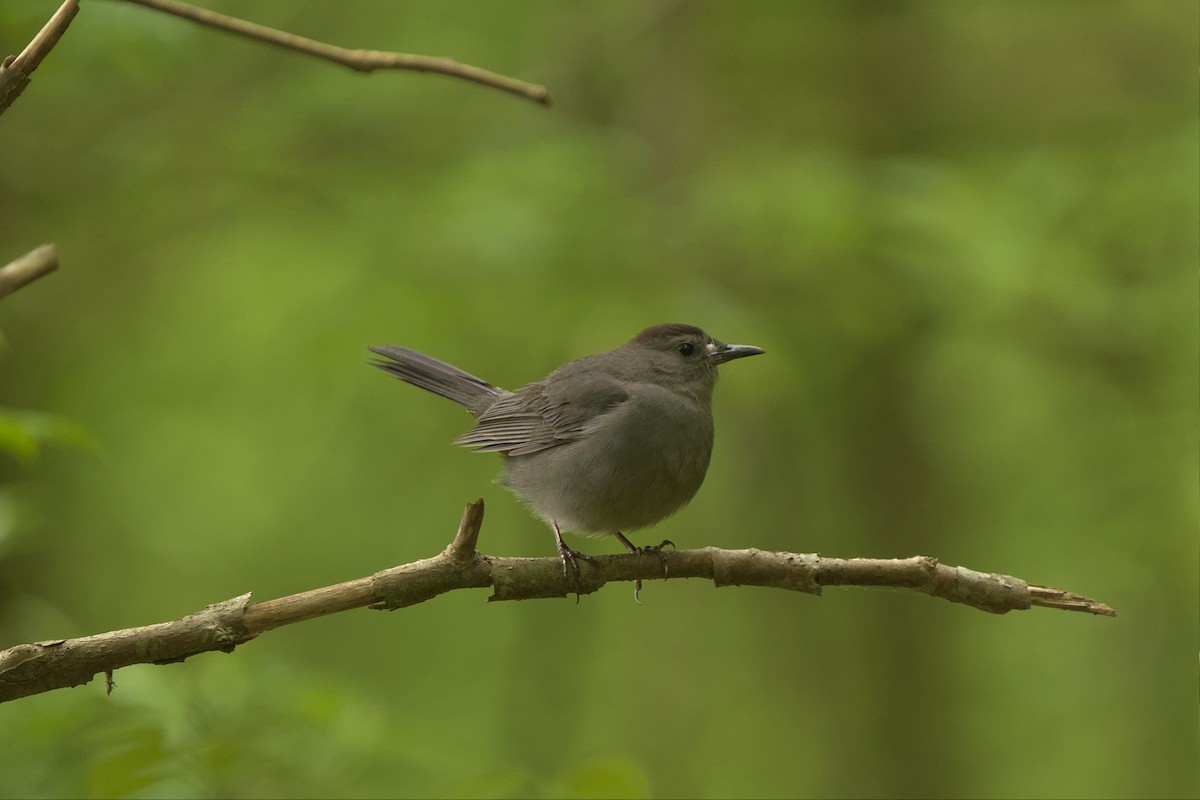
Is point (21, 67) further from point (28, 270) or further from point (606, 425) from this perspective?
point (606, 425)

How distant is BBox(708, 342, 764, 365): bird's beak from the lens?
5299 millimetres

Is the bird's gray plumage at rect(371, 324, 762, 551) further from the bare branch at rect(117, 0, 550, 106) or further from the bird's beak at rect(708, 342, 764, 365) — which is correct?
the bare branch at rect(117, 0, 550, 106)

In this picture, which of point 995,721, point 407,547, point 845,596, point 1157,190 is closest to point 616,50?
point 1157,190

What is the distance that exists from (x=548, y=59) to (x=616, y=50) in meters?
0.48

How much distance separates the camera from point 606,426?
5.09 m

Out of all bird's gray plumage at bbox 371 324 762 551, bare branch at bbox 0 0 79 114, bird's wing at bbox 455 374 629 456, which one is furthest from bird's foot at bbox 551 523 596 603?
bare branch at bbox 0 0 79 114

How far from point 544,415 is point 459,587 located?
93.9 inches

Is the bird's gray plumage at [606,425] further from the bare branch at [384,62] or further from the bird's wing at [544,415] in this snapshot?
the bare branch at [384,62]

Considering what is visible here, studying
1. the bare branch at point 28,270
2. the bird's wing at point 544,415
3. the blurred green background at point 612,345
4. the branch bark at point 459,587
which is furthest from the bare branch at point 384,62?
the bird's wing at point 544,415

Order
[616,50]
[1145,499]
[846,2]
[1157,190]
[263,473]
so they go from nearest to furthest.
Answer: [1157,190] → [1145,499] → [616,50] → [846,2] → [263,473]

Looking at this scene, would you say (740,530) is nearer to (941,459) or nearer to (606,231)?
(941,459)

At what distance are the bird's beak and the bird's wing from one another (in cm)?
52

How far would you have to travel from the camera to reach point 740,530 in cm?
930

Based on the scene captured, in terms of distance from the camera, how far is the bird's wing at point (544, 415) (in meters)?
5.32
